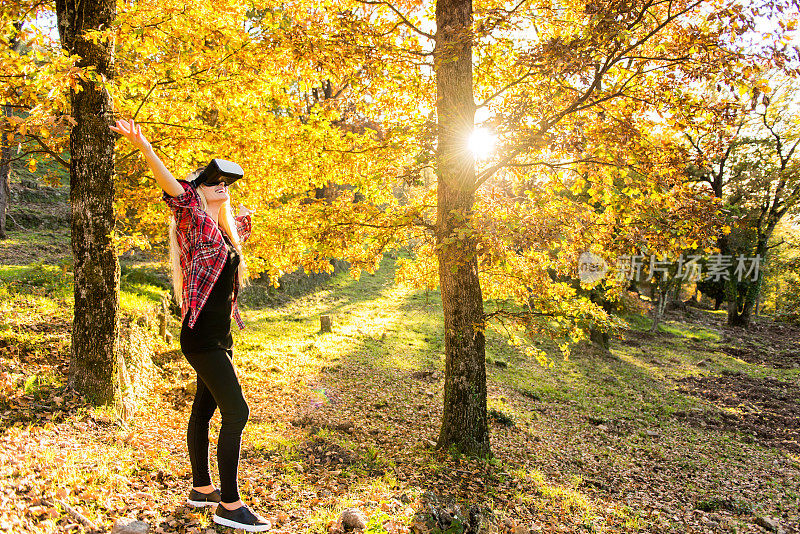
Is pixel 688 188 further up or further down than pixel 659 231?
further up

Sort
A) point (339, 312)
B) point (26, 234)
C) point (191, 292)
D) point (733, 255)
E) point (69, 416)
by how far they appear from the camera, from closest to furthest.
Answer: point (191, 292), point (69, 416), point (26, 234), point (339, 312), point (733, 255)

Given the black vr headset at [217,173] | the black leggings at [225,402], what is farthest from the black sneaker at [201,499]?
the black vr headset at [217,173]

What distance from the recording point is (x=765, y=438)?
37.7 feet

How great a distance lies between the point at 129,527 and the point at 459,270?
5.25 metres

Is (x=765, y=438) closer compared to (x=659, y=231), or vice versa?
(x=659, y=231)

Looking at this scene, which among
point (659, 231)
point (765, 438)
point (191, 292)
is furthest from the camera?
point (765, 438)

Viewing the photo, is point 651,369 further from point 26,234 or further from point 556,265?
point 26,234

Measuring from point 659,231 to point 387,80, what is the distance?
485 cm

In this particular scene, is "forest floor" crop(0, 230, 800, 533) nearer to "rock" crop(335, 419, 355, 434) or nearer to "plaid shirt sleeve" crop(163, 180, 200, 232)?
"rock" crop(335, 419, 355, 434)

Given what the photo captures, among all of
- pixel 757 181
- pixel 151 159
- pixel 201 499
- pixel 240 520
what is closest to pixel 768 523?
pixel 240 520

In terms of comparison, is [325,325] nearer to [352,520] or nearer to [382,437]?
[382,437]

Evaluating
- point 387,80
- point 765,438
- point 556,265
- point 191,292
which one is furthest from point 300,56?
point 765,438

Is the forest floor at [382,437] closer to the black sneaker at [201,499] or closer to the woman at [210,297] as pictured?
the black sneaker at [201,499]

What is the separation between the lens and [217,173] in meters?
3.42
